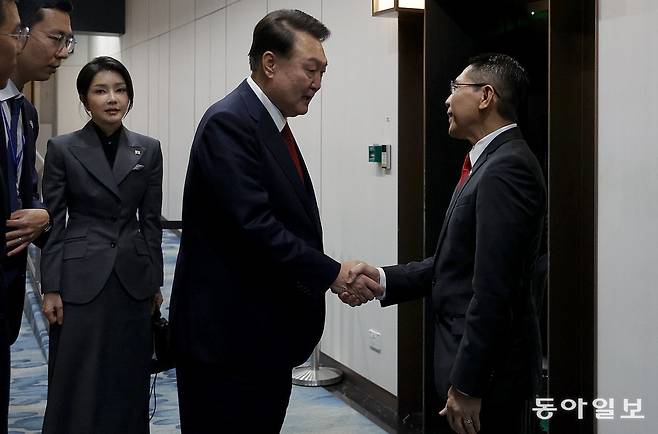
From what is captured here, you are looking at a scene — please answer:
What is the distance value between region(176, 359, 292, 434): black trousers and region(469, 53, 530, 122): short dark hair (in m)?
1.04

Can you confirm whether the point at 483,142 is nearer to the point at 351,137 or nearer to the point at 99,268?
the point at 99,268

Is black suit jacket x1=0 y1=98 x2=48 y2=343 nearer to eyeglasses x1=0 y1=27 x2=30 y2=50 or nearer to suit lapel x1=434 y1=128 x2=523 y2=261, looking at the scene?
eyeglasses x1=0 y1=27 x2=30 y2=50

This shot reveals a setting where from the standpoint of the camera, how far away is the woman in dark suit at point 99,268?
10.8ft

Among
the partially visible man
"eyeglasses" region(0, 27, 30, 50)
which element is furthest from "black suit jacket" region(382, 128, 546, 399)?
"eyeglasses" region(0, 27, 30, 50)

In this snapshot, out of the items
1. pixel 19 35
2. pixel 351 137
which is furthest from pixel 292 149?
pixel 351 137

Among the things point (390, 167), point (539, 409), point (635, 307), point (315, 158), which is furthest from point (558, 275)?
point (315, 158)

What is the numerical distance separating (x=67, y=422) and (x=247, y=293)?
58.4 inches

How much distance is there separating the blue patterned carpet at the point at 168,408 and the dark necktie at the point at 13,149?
1.67m

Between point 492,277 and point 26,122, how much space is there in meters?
1.82

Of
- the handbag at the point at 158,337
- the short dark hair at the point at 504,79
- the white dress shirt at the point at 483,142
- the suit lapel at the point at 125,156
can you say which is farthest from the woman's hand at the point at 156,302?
the short dark hair at the point at 504,79

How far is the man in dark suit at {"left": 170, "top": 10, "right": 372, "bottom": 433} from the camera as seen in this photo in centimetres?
223

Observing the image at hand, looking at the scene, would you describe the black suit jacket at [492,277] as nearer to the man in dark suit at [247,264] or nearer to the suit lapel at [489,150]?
the suit lapel at [489,150]

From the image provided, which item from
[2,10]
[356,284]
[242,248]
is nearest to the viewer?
[2,10]

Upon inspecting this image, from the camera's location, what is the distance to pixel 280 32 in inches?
93.2
